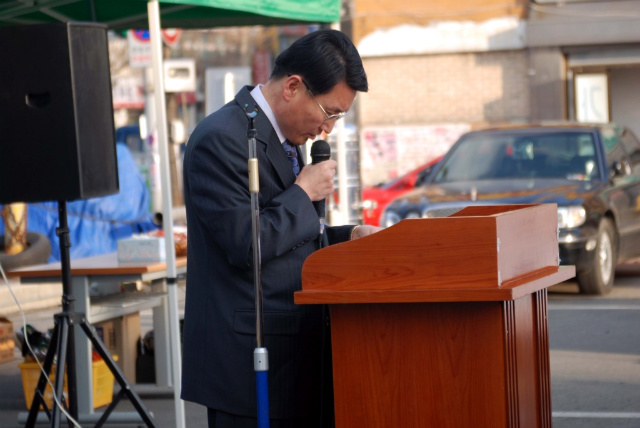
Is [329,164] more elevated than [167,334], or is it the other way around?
[329,164]

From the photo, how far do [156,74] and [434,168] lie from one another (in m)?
6.80

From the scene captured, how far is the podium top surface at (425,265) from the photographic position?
309cm

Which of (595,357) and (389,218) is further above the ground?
(389,218)

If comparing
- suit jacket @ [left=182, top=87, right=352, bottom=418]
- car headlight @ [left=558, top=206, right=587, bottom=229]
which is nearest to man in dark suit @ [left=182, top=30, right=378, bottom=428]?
suit jacket @ [left=182, top=87, right=352, bottom=418]

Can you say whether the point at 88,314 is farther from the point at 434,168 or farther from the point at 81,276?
Result: the point at 434,168

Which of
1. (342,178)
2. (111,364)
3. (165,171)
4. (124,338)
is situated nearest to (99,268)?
(124,338)

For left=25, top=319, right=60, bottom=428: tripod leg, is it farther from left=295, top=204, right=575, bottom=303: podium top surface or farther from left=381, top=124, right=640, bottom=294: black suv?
left=381, top=124, right=640, bottom=294: black suv

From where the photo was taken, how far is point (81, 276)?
7172mm

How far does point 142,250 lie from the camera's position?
7.46m

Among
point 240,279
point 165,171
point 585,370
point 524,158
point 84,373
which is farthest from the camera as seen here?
point 524,158

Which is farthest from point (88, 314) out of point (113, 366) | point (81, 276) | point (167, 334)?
point (113, 366)

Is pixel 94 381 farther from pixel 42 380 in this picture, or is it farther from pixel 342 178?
pixel 342 178

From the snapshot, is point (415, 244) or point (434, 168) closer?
point (415, 244)

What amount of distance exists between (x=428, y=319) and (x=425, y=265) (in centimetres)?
17
